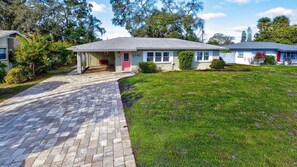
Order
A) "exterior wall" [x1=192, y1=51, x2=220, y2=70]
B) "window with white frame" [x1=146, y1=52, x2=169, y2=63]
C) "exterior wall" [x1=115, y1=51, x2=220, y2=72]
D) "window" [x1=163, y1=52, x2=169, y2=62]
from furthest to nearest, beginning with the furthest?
"exterior wall" [x1=192, y1=51, x2=220, y2=70] → "window" [x1=163, y1=52, x2=169, y2=62] → "window with white frame" [x1=146, y1=52, x2=169, y2=63] → "exterior wall" [x1=115, y1=51, x2=220, y2=72]

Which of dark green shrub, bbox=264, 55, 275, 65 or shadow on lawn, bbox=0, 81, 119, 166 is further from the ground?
dark green shrub, bbox=264, 55, 275, 65

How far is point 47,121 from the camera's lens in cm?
654

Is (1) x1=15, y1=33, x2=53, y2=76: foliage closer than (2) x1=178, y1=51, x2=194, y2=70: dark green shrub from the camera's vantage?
Yes

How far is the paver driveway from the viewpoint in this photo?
167 inches

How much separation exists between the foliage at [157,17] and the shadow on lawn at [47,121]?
96.3 feet

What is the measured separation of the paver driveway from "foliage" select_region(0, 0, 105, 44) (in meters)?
29.5

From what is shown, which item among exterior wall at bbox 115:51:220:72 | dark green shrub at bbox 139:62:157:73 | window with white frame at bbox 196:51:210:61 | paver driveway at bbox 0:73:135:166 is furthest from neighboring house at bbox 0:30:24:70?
window with white frame at bbox 196:51:210:61

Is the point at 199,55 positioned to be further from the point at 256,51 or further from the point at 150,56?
the point at 256,51

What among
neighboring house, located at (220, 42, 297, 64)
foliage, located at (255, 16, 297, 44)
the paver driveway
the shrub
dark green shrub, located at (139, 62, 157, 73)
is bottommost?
the paver driveway

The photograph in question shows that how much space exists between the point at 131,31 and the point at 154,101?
34.9 metres

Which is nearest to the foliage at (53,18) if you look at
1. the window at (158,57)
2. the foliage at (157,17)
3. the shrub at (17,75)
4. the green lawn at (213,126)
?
the foliage at (157,17)

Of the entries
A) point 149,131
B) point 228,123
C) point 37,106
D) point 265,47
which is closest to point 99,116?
point 149,131

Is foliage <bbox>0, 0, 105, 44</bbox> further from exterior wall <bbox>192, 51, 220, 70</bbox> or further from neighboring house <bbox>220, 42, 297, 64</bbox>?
neighboring house <bbox>220, 42, 297, 64</bbox>

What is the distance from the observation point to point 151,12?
40.2 metres
